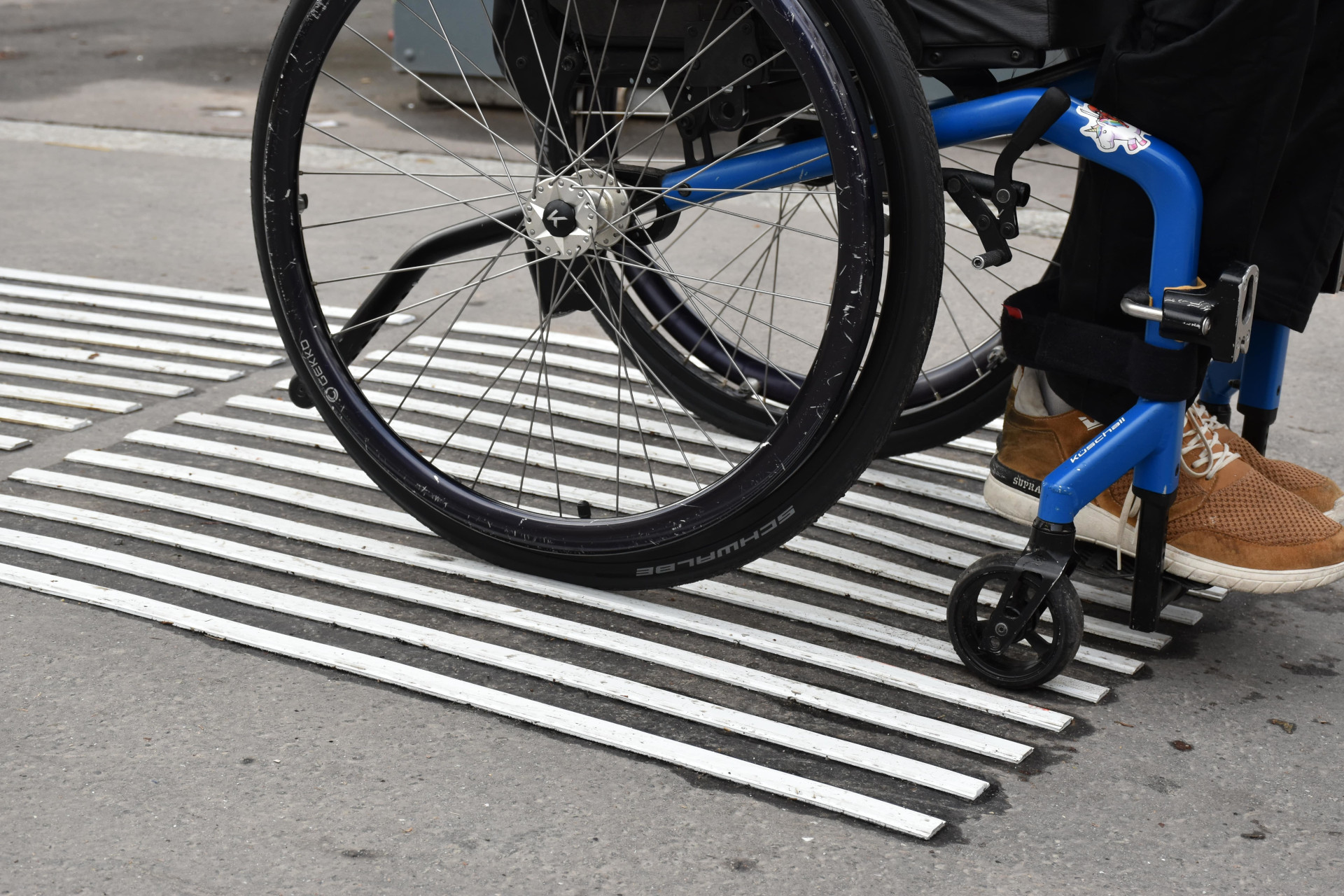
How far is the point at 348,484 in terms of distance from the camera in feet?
8.11

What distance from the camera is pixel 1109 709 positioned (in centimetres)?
182

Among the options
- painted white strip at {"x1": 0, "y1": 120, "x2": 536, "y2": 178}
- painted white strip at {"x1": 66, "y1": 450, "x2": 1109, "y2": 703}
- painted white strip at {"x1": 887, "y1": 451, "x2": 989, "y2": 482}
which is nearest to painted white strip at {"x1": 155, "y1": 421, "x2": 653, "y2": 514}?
painted white strip at {"x1": 66, "y1": 450, "x2": 1109, "y2": 703}

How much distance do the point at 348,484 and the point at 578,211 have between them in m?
0.78

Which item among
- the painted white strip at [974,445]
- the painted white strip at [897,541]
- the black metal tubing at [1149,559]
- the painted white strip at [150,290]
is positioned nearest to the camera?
the black metal tubing at [1149,559]

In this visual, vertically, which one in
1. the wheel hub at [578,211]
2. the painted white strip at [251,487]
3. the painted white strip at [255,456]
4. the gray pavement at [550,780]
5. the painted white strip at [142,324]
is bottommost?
the gray pavement at [550,780]

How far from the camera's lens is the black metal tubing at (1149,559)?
5.97 ft

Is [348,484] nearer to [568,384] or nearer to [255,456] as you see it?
[255,456]

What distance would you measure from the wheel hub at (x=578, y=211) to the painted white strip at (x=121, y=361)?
4.21 ft

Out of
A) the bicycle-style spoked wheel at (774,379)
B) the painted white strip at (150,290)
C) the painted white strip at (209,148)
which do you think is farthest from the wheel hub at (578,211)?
the painted white strip at (209,148)

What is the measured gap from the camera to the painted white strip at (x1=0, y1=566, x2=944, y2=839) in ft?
5.22

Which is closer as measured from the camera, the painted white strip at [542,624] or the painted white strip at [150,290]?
the painted white strip at [542,624]

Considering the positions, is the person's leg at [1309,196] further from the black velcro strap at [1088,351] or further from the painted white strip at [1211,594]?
the painted white strip at [1211,594]

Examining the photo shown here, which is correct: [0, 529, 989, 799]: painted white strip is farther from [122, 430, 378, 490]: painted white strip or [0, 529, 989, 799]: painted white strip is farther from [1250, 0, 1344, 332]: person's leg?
Answer: [1250, 0, 1344, 332]: person's leg

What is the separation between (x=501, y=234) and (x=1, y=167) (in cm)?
369
